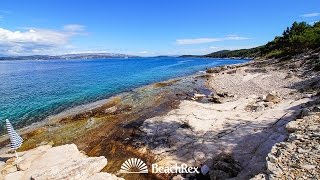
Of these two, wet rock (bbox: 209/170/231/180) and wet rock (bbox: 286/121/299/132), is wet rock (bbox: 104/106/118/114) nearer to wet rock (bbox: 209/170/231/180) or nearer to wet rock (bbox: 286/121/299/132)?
wet rock (bbox: 209/170/231/180)

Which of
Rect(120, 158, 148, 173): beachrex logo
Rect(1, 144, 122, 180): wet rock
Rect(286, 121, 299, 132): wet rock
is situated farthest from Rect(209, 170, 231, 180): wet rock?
Rect(1, 144, 122, 180): wet rock

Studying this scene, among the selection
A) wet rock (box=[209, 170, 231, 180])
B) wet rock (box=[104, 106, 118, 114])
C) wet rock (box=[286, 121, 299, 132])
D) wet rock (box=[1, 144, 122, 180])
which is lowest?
wet rock (box=[104, 106, 118, 114])

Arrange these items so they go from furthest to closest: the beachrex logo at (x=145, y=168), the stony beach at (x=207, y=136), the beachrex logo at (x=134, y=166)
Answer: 1. the beachrex logo at (x=134, y=166)
2. the beachrex logo at (x=145, y=168)
3. the stony beach at (x=207, y=136)

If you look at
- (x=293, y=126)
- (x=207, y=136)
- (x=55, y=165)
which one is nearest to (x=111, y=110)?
(x=207, y=136)

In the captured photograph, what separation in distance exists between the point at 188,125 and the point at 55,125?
15.9 m

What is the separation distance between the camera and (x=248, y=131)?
772 inches

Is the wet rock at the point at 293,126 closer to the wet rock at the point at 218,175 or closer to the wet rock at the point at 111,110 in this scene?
the wet rock at the point at 218,175

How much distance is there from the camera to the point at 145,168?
55.9 feet

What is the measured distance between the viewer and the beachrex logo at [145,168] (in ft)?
53.5

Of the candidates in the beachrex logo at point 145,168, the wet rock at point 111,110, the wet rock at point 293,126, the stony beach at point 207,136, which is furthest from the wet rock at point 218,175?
the wet rock at point 111,110

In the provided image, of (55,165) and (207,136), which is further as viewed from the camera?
(207,136)

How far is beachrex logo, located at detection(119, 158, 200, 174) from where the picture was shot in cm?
1630

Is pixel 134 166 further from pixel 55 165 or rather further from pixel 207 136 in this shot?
pixel 207 136

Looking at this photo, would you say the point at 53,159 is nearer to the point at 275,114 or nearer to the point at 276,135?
the point at 276,135
